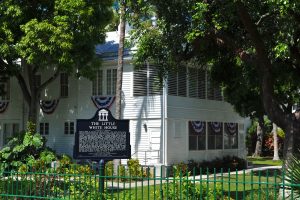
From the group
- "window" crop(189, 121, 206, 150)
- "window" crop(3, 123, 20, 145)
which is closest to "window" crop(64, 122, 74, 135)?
"window" crop(3, 123, 20, 145)

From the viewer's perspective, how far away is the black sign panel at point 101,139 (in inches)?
432

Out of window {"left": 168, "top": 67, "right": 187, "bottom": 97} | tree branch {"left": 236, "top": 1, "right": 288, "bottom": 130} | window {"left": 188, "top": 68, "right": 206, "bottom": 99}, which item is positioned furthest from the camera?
window {"left": 188, "top": 68, "right": 206, "bottom": 99}

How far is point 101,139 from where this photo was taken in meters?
11.1

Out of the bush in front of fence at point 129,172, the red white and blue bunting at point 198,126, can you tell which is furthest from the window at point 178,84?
the bush in front of fence at point 129,172

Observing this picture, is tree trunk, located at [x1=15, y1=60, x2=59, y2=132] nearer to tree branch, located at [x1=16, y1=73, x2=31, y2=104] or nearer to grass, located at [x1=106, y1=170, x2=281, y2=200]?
tree branch, located at [x1=16, y1=73, x2=31, y2=104]

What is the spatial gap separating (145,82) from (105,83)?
Result: 90.0 inches

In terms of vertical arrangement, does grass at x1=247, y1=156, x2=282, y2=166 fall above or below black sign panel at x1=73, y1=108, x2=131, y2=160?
below

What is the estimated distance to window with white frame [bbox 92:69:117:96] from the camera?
25.9m

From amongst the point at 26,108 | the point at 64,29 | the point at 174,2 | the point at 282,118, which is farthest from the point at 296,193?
the point at 26,108

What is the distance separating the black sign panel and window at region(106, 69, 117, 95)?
14.7 meters

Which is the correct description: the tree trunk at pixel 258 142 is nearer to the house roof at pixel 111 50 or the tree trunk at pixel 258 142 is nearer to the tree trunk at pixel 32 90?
the house roof at pixel 111 50

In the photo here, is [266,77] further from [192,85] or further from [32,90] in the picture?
[32,90]

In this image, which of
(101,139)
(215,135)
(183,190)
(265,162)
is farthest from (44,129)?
(183,190)

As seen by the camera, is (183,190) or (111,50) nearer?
(183,190)
